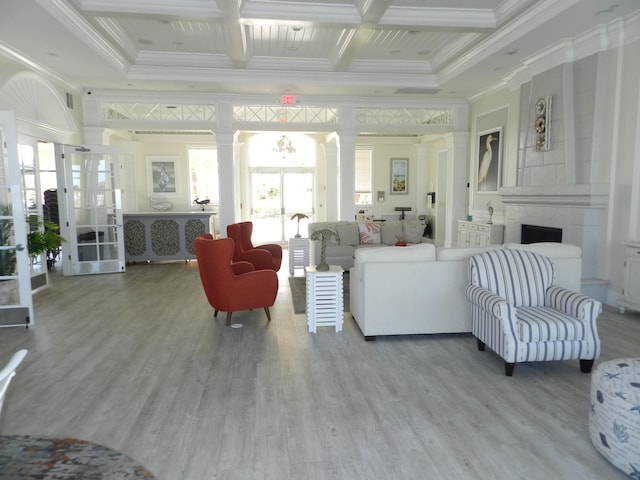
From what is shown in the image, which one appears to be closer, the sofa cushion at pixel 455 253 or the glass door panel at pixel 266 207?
the sofa cushion at pixel 455 253

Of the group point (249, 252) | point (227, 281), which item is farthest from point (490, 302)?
point (249, 252)

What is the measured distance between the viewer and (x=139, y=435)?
259 cm

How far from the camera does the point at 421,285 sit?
4.13m

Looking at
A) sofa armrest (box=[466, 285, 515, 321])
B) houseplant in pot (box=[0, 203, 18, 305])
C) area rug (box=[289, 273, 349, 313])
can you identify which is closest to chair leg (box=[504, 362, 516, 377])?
sofa armrest (box=[466, 285, 515, 321])

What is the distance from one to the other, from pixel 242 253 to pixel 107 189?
10.8ft

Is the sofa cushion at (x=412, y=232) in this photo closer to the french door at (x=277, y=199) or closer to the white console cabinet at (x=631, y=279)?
the white console cabinet at (x=631, y=279)

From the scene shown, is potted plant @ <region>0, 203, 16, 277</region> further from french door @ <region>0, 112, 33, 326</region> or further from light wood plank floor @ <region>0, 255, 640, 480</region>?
light wood plank floor @ <region>0, 255, 640, 480</region>

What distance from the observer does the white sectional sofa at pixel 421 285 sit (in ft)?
13.4

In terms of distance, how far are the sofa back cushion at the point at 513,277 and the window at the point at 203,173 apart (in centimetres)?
871

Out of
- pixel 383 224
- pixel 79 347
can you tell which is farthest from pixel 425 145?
pixel 79 347

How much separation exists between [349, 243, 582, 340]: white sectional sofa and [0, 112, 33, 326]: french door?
361 centimetres

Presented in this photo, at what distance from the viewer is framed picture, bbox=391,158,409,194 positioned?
12.0 m

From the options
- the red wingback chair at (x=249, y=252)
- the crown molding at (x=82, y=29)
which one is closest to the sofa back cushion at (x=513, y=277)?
the red wingback chair at (x=249, y=252)

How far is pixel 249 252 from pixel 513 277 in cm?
374
